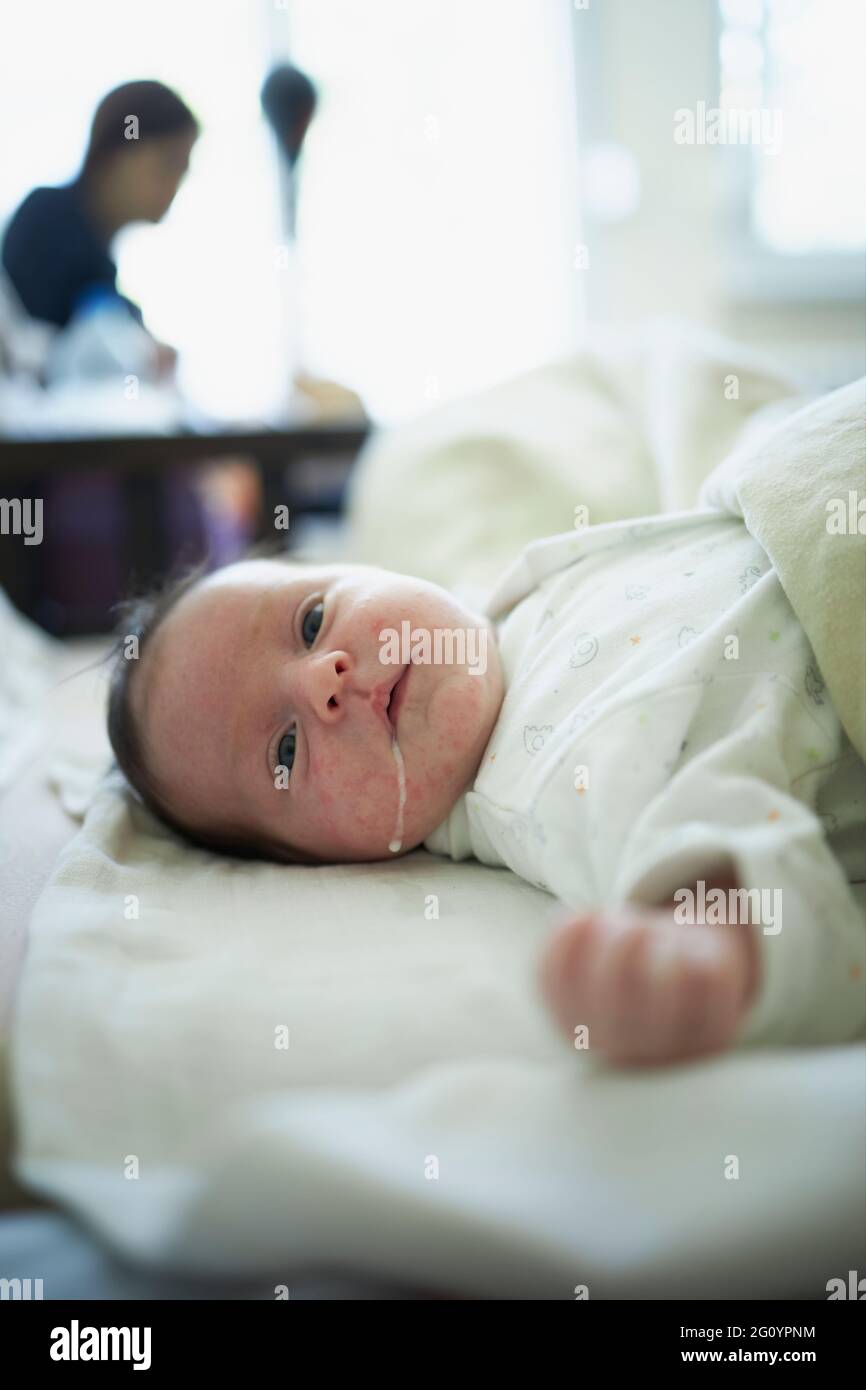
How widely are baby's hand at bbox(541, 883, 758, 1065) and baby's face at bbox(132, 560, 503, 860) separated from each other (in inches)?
13.8

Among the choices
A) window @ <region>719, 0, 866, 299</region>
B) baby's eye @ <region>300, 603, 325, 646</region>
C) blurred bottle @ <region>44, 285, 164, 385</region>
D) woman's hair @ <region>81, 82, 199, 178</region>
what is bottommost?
baby's eye @ <region>300, 603, 325, 646</region>

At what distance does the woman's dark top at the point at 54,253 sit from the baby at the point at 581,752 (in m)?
1.42

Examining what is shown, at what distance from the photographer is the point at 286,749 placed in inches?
35.5

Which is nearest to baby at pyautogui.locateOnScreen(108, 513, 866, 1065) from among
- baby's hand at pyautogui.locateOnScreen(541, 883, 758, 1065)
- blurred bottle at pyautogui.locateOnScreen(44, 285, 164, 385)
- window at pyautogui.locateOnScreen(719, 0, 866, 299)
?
baby's hand at pyautogui.locateOnScreen(541, 883, 758, 1065)

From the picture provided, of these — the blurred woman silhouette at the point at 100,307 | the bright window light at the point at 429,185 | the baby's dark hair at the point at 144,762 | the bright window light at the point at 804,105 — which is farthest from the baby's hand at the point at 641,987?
the bright window light at the point at 804,105

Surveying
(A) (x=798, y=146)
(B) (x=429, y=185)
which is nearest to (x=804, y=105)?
(A) (x=798, y=146)

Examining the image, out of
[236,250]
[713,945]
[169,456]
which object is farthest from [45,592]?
[713,945]

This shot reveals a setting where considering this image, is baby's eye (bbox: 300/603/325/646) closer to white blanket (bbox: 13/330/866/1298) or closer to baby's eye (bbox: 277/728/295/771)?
baby's eye (bbox: 277/728/295/771)

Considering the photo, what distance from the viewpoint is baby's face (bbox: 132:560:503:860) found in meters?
0.86

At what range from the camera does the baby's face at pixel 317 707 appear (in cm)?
86

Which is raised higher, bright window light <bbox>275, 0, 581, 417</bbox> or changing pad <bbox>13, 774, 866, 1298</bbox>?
bright window light <bbox>275, 0, 581, 417</bbox>

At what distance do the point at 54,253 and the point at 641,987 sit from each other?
211cm

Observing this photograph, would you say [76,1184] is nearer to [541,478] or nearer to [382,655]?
[382,655]

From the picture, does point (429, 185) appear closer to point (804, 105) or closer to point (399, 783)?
point (804, 105)
